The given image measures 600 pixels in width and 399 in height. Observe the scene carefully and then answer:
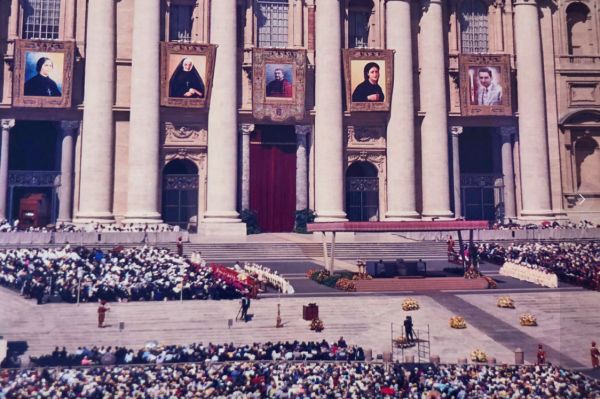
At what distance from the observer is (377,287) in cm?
3003

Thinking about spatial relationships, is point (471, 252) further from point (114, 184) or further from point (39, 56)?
point (39, 56)

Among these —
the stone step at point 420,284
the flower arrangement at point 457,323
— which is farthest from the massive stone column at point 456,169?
the flower arrangement at point 457,323

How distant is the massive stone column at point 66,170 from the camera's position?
45938mm

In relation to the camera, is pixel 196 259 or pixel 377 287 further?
pixel 196 259

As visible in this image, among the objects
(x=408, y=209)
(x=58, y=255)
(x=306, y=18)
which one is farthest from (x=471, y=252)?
(x=306, y=18)

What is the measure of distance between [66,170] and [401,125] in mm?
27444

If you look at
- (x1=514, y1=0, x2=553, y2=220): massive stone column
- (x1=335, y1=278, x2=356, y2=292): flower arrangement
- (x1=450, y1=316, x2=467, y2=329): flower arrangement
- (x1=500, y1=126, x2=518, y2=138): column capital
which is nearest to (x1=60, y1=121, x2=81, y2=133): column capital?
(x1=335, y1=278, x2=356, y2=292): flower arrangement

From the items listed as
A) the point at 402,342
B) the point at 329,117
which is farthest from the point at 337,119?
the point at 402,342

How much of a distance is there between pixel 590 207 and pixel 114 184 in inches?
1615

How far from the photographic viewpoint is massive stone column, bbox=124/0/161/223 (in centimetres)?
4359

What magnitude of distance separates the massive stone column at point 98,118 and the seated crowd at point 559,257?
28409 mm

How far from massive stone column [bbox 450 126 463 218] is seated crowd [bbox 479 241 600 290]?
30.3 ft

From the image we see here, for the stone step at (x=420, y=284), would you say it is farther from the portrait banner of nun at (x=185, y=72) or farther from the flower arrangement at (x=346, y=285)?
the portrait banner of nun at (x=185, y=72)

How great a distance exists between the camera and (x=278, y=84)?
4634 cm
